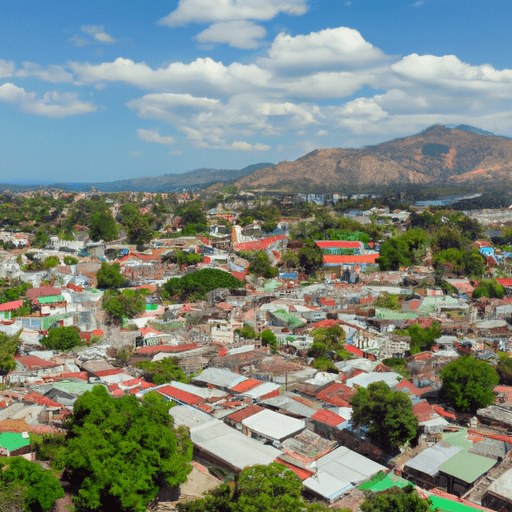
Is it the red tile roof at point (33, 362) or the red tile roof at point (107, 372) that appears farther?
the red tile roof at point (33, 362)

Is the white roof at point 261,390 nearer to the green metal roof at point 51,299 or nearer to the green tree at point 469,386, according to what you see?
the green tree at point 469,386

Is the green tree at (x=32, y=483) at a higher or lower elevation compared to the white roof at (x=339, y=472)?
higher

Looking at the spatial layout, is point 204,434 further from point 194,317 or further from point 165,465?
point 194,317

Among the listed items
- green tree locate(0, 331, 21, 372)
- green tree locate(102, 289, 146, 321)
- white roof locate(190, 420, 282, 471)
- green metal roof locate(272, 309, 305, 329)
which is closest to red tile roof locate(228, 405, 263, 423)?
white roof locate(190, 420, 282, 471)

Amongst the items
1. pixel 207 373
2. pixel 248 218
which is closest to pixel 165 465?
pixel 207 373

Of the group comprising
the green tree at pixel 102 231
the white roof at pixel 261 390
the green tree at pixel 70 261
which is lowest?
the white roof at pixel 261 390

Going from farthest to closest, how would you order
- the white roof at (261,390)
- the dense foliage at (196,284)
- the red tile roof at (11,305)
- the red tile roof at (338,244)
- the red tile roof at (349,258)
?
1. the red tile roof at (338,244)
2. the red tile roof at (349,258)
3. the dense foliage at (196,284)
4. the red tile roof at (11,305)
5. the white roof at (261,390)

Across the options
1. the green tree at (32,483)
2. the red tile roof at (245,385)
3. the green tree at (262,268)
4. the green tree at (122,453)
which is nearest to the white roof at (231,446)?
the green tree at (122,453)
